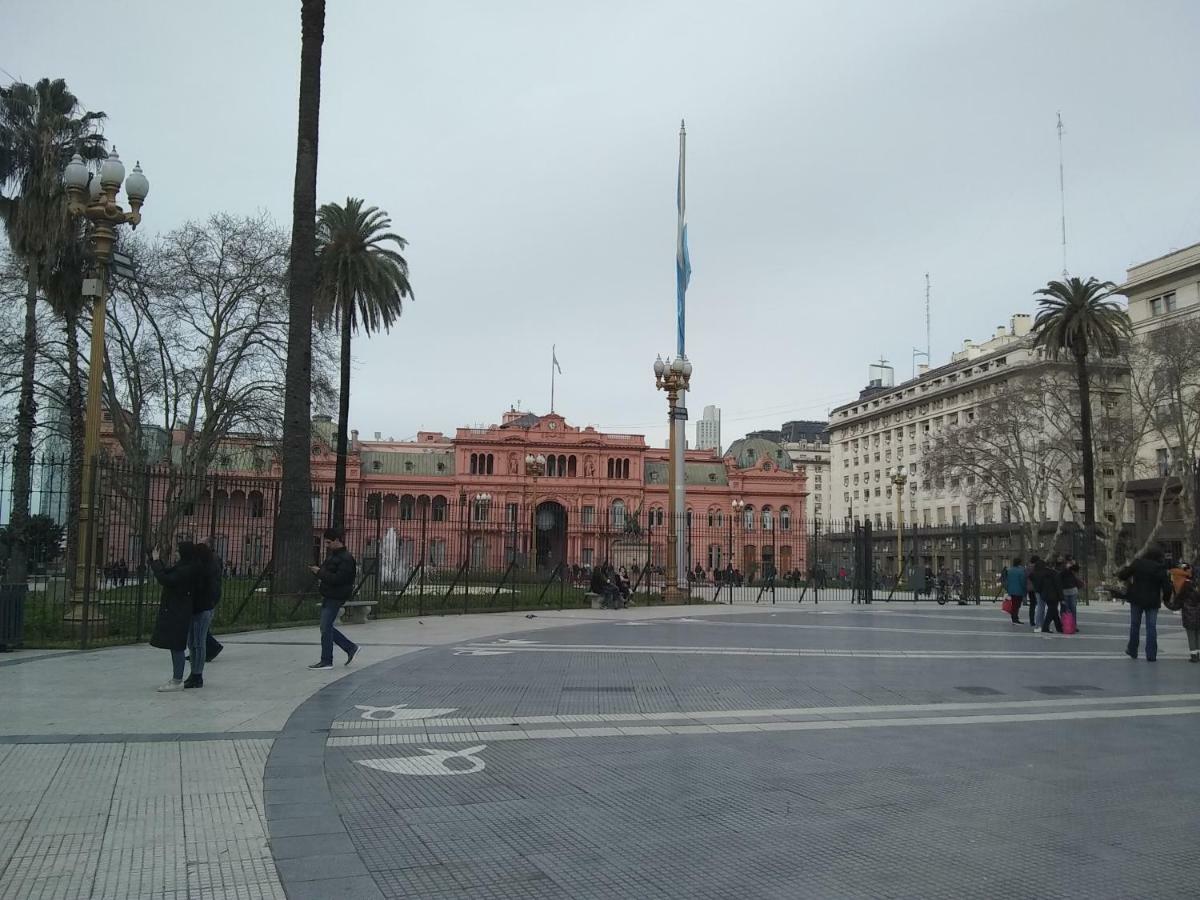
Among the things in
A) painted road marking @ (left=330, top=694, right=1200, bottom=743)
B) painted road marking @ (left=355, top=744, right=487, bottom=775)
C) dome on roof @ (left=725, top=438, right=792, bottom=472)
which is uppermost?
dome on roof @ (left=725, top=438, right=792, bottom=472)

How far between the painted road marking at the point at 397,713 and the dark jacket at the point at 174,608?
2070mm

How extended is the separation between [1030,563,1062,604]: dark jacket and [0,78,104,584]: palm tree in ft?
77.6

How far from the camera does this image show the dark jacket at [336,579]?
426 inches

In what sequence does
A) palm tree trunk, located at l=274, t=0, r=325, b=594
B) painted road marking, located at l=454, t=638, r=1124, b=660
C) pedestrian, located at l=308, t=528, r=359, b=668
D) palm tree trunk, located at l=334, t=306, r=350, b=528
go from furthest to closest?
1. palm tree trunk, located at l=334, t=306, r=350, b=528
2. palm tree trunk, located at l=274, t=0, r=325, b=594
3. painted road marking, located at l=454, t=638, r=1124, b=660
4. pedestrian, located at l=308, t=528, r=359, b=668

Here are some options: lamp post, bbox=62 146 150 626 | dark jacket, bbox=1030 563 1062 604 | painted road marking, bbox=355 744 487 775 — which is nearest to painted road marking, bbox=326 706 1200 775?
A: painted road marking, bbox=355 744 487 775

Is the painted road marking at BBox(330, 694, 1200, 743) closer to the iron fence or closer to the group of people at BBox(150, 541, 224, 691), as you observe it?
the group of people at BBox(150, 541, 224, 691)

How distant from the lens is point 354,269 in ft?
114

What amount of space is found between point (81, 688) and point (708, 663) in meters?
7.47

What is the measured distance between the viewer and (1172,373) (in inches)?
1592

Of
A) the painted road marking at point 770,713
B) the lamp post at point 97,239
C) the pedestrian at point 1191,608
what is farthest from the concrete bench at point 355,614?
the pedestrian at point 1191,608

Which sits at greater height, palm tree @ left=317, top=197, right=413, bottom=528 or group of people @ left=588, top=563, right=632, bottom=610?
Result: palm tree @ left=317, top=197, right=413, bottom=528

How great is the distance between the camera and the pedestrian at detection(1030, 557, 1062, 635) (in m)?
18.1

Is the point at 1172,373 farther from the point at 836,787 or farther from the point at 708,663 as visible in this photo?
the point at 836,787

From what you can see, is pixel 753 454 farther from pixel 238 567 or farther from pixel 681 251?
pixel 238 567
